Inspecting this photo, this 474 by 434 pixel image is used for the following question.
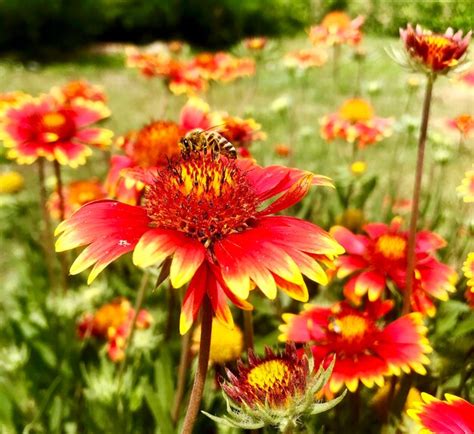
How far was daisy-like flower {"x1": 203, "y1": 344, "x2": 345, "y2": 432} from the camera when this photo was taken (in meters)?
0.80

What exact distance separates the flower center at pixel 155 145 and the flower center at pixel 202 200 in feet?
1.50

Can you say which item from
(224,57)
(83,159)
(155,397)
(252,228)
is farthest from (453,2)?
(224,57)

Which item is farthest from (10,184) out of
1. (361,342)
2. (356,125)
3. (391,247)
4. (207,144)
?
(361,342)

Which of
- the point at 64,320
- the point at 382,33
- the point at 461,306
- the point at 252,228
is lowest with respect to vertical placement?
the point at 64,320

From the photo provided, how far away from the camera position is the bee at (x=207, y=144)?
1227 millimetres

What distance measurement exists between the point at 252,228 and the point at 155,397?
1.64ft

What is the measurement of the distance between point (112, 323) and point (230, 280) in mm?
1000

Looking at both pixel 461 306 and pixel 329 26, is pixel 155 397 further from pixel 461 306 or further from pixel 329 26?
pixel 329 26

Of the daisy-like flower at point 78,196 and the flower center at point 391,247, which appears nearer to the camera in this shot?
the flower center at point 391,247

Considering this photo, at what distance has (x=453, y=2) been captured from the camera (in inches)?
52.7

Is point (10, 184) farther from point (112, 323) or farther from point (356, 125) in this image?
point (356, 125)

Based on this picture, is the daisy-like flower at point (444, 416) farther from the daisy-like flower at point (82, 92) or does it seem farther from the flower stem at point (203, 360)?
the daisy-like flower at point (82, 92)

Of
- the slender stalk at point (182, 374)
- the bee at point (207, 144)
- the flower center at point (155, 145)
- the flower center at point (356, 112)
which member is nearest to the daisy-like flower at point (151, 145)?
the flower center at point (155, 145)

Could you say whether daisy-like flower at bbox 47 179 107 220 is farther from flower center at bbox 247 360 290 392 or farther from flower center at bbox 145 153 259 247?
flower center at bbox 247 360 290 392
